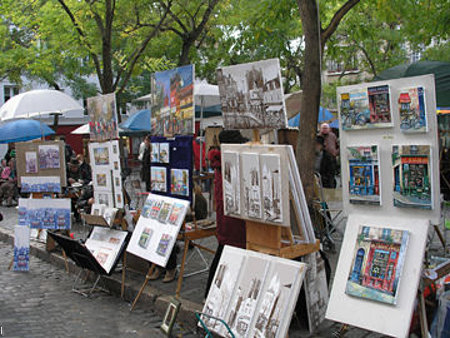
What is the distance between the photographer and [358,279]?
3.76 meters

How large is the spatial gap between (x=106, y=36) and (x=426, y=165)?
28.0 feet

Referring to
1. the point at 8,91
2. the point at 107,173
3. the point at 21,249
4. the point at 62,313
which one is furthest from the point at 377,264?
the point at 8,91

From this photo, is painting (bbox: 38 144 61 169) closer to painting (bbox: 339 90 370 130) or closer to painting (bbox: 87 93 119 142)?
painting (bbox: 87 93 119 142)

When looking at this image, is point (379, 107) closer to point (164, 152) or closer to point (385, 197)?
point (385, 197)

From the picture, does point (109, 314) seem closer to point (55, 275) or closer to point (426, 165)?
point (55, 275)

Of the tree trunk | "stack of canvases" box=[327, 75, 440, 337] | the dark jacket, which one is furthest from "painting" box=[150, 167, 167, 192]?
"stack of canvases" box=[327, 75, 440, 337]

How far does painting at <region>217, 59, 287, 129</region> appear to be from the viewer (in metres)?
4.23

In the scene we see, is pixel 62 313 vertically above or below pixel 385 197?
below

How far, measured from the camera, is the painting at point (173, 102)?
565cm

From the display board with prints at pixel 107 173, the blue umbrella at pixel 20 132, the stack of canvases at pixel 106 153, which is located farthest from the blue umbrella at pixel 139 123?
the display board with prints at pixel 107 173

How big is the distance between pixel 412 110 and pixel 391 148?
1.00ft

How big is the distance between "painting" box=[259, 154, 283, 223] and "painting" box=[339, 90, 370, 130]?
0.58 m

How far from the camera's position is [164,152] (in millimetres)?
5984

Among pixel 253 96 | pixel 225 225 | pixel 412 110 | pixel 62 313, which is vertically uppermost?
pixel 253 96
